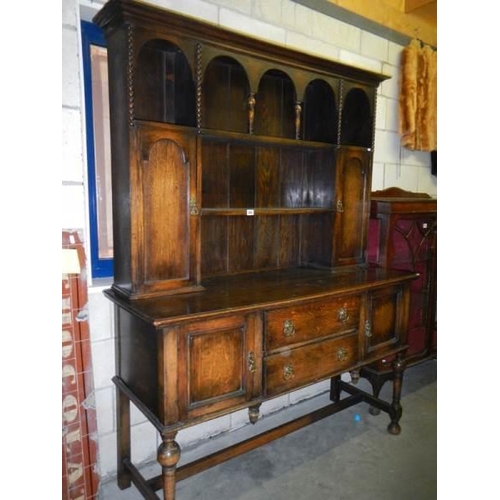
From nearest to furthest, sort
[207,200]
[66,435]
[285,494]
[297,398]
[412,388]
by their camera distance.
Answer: [66,435]
[285,494]
[207,200]
[297,398]
[412,388]

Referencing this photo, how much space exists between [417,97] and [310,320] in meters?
2.37

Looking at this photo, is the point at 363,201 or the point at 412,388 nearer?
the point at 363,201

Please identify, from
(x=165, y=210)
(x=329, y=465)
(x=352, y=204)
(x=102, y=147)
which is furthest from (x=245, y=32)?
(x=329, y=465)

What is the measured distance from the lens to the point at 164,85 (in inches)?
78.1

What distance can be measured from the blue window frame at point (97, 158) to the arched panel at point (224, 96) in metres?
0.50

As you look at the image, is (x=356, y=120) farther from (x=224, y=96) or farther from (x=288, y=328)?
(x=288, y=328)

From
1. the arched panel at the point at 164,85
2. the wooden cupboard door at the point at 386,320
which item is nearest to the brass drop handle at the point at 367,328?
the wooden cupboard door at the point at 386,320
